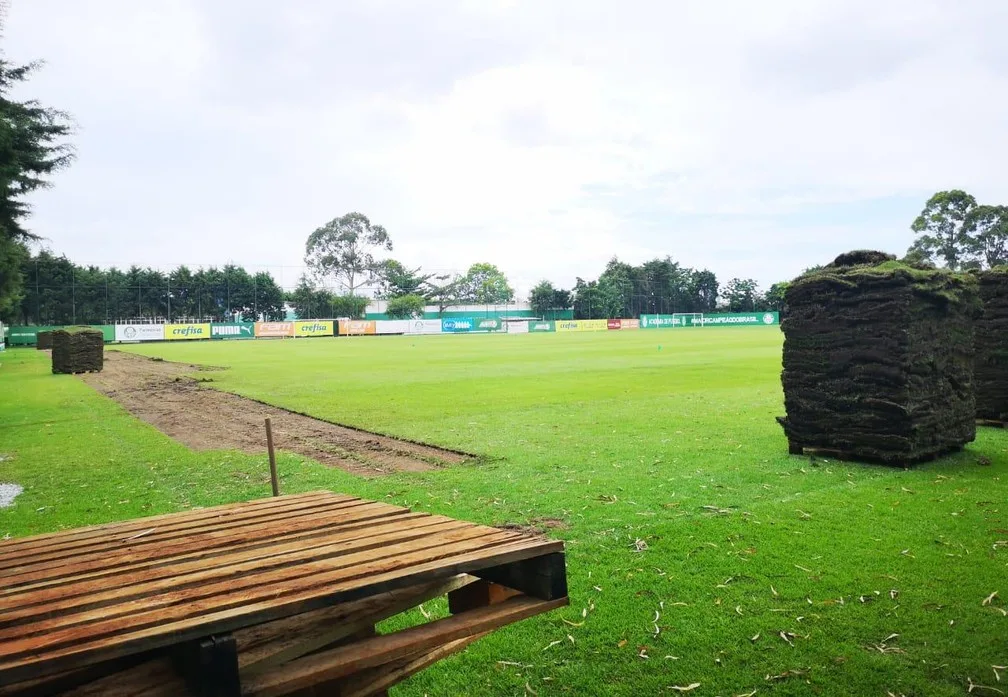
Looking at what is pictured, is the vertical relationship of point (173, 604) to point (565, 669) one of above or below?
above

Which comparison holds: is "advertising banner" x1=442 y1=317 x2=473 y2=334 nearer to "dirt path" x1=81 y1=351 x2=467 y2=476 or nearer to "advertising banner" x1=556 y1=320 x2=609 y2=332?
"advertising banner" x1=556 y1=320 x2=609 y2=332

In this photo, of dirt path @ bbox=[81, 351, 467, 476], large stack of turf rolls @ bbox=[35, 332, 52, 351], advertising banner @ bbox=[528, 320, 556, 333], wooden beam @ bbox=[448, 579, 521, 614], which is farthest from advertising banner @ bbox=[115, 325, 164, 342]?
wooden beam @ bbox=[448, 579, 521, 614]

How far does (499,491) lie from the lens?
8.79 meters

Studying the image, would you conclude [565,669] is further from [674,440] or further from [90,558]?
[674,440]

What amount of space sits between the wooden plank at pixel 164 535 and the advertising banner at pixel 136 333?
8155 cm

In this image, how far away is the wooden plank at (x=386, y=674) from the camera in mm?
3271

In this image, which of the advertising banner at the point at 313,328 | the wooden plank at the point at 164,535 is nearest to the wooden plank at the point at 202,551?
the wooden plank at the point at 164,535

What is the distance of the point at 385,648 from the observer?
119 inches

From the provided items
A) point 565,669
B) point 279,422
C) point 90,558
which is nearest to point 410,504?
point 565,669

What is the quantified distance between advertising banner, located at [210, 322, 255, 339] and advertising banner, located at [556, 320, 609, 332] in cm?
3751

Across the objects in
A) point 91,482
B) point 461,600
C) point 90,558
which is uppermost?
point 90,558

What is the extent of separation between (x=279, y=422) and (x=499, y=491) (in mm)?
8310

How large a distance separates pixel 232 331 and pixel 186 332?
18.5 ft

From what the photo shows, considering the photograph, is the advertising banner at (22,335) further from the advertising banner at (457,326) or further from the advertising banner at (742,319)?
the advertising banner at (742,319)
